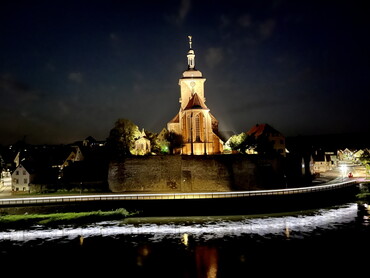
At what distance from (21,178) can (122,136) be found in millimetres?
13706

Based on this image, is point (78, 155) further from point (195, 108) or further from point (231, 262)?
point (231, 262)

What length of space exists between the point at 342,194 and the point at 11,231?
32.8 meters

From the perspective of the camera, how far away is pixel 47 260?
23.8 metres

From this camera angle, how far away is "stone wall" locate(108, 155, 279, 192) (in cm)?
4216

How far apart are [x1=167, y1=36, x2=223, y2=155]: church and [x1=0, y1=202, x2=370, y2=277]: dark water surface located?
61.2 ft

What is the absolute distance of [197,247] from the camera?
25.3 m

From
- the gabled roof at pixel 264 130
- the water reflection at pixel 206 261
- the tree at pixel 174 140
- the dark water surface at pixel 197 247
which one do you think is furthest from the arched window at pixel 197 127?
the water reflection at pixel 206 261

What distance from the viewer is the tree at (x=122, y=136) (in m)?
50.9

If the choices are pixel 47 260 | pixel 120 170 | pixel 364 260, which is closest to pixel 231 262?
pixel 364 260

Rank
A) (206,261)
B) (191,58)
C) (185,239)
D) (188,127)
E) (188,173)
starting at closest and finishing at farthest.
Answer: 1. (206,261)
2. (185,239)
3. (188,173)
4. (188,127)
5. (191,58)

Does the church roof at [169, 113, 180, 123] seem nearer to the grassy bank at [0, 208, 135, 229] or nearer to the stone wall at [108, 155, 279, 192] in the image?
the stone wall at [108, 155, 279, 192]

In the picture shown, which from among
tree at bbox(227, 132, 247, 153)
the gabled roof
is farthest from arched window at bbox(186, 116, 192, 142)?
the gabled roof

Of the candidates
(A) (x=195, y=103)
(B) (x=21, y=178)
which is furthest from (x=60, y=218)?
(A) (x=195, y=103)

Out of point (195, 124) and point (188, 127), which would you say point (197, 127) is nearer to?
point (195, 124)
